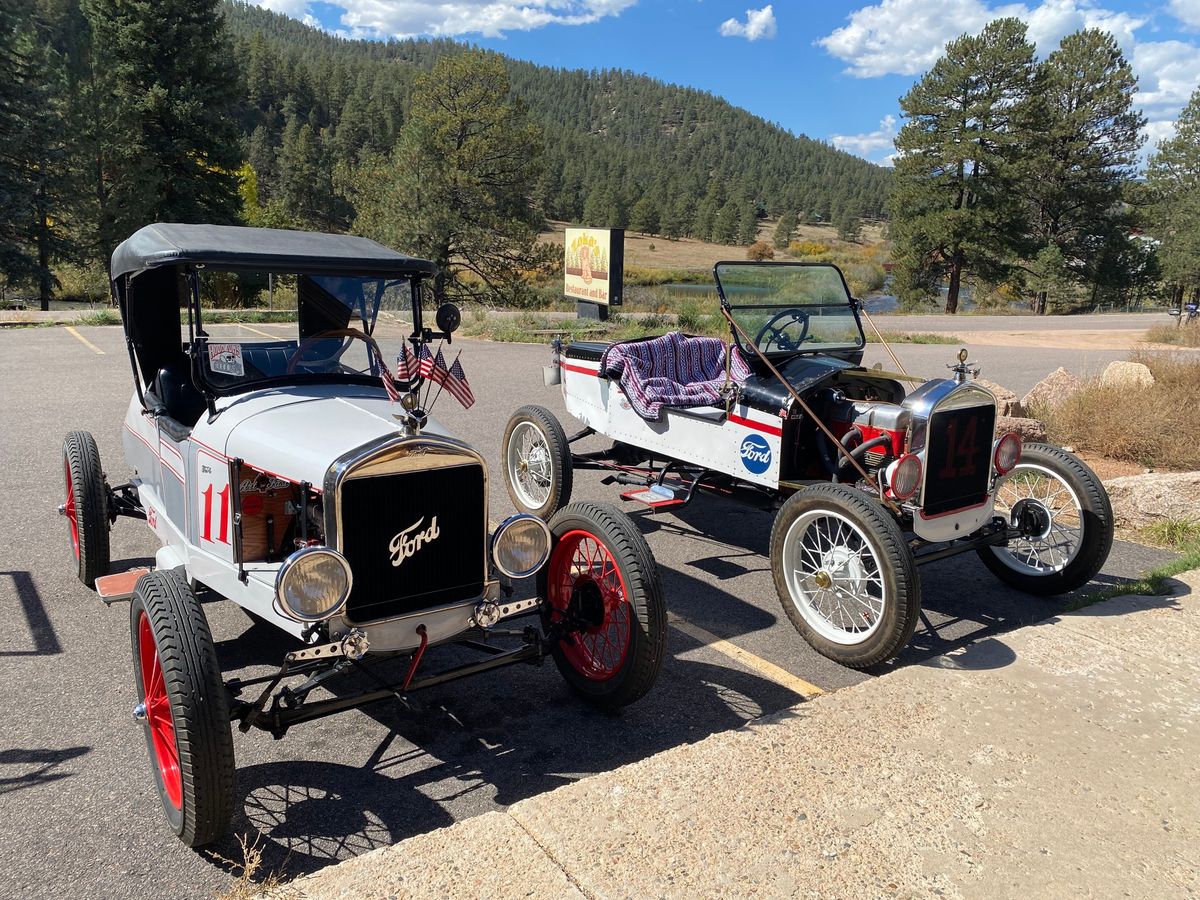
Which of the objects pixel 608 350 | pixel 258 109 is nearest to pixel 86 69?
pixel 608 350

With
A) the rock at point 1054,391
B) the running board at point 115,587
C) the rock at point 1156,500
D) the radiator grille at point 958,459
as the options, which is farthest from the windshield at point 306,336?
the rock at point 1054,391

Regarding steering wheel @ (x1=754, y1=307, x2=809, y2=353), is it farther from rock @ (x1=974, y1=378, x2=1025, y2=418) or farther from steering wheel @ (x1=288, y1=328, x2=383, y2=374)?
rock @ (x1=974, y1=378, x2=1025, y2=418)

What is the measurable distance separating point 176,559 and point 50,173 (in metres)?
33.6

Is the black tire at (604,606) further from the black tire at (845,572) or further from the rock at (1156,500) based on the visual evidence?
the rock at (1156,500)

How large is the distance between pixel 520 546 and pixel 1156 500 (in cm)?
585

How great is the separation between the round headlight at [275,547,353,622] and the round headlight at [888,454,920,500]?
10.2 feet

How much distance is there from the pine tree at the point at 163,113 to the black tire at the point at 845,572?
3610 centimetres

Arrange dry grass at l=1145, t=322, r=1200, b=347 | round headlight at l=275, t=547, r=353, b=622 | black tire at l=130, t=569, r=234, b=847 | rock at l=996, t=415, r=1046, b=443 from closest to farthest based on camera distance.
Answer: black tire at l=130, t=569, r=234, b=847, round headlight at l=275, t=547, r=353, b=622, rock at l=996, t=415, r=1046, b=443, dry grass at l=1145, t=322, r=1200, b=347

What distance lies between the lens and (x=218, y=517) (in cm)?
392

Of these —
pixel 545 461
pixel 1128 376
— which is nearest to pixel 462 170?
pixel 1128 376

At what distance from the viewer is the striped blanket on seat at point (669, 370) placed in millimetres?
6488

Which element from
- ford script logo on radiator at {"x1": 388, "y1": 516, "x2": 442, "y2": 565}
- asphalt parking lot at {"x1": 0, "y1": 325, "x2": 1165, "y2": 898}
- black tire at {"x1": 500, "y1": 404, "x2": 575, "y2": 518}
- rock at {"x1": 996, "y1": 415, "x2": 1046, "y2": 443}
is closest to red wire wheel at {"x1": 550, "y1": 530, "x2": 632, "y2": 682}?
asphalt parking lot at {"x1": 0, "y1": 325, "x2": 1165, "y2": 898}

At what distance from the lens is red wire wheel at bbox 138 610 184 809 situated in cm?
313

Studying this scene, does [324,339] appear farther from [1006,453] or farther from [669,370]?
[1006,453]
